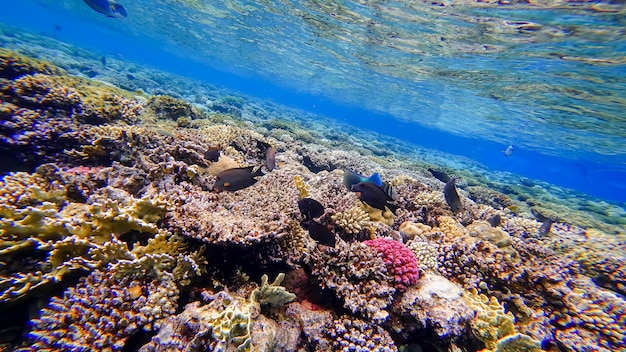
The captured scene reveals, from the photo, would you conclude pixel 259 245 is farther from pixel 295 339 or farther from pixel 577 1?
pixel 577 1

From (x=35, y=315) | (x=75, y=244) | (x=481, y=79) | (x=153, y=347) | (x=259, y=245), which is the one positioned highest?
Answer: (x=481, y=79)

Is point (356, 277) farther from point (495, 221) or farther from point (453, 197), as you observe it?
point (495, 221)

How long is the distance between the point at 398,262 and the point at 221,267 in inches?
92.1

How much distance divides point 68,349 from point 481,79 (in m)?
27.0

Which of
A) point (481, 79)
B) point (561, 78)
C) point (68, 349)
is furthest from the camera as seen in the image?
point (481, 79)

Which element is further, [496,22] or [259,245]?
[496,22]

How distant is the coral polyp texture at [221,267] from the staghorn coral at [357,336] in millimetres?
17

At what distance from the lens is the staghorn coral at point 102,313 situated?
2221mm

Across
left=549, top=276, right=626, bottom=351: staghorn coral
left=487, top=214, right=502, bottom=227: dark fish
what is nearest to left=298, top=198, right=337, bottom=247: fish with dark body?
left=549, top=276, right=626, bottom=351: staghorn coral

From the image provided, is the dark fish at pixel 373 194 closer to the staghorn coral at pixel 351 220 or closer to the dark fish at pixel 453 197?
the staghorn coral at pixel 351 220

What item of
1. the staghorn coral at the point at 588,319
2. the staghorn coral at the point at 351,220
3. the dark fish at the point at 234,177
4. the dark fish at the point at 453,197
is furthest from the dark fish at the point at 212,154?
the staghorn coral at the point at 588,319

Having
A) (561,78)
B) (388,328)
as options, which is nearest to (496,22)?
(561,78)

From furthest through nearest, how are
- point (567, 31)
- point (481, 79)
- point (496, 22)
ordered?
point (481, 79), point (496, 22), point (567, 31)

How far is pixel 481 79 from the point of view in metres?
21.6
